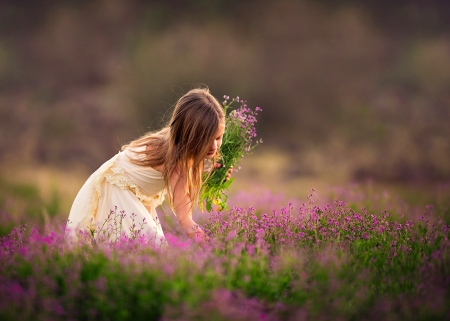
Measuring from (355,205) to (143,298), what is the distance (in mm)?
2834

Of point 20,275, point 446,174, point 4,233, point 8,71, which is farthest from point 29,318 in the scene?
point 8,71

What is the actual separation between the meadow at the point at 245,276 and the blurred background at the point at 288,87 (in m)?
7.24

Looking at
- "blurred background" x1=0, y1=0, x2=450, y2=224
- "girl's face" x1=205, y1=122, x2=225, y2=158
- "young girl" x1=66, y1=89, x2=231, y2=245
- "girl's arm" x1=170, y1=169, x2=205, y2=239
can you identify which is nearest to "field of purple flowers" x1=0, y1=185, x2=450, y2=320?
"girl's arm" x1=170, y1=169, x2=205, y2=239

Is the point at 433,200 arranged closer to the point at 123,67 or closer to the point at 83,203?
the point at 83,203

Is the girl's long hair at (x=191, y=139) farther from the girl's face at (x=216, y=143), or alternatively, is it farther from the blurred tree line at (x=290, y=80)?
the blurred tree line at (x=290, y=80)

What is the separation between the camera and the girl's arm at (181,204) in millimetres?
3234

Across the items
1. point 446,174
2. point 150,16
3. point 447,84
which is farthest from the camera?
point 150,16

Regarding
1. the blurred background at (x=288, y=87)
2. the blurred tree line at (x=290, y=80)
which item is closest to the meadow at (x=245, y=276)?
the blurred background at (x=288, y=87)

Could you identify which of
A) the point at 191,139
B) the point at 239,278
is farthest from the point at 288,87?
the point at 239,278

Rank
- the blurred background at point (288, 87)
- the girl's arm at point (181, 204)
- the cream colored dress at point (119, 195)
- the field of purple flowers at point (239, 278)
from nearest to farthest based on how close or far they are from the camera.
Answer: the field of purple flowers at point (239, 278) → the girl's arm at point (181, 204) → the cream colored dress at point (119, 195) → the blurred background at point (288, 87)

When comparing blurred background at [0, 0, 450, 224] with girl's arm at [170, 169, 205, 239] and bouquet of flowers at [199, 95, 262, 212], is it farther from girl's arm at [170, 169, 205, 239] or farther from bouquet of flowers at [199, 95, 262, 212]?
girl's arm at [170, 169, 205, 239]

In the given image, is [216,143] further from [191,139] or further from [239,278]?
[239,278]

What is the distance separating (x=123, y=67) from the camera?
44.8 feet

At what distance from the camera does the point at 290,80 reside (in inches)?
508
